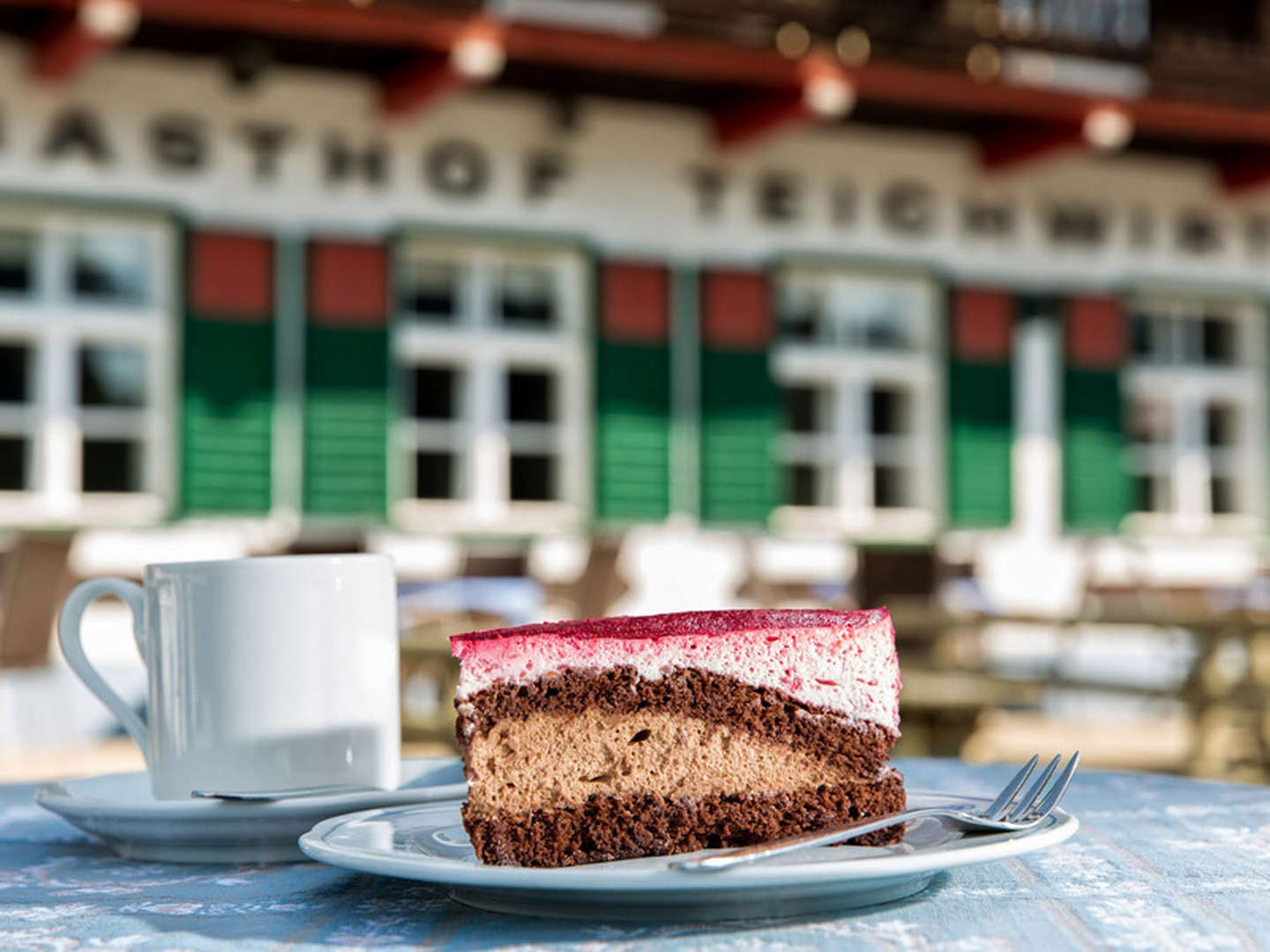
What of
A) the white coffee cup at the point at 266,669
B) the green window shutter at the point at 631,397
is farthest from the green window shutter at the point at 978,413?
the white coffee cup at the point at 266,669

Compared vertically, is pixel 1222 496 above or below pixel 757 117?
below

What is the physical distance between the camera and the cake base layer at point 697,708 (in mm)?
973

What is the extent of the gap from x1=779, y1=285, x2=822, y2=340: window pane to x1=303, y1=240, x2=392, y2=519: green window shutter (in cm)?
224

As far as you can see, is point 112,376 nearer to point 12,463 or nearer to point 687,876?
point 12,463

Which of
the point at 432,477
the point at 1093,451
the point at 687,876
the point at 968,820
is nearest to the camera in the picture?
the point at 687,876

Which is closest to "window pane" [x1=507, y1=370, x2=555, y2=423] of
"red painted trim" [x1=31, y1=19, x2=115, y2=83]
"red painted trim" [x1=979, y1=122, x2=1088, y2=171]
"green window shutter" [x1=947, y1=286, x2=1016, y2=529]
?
"green window shutter" [x1=947, y1=286, x2=1016, y2=529]

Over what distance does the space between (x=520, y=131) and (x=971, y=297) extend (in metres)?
2.66

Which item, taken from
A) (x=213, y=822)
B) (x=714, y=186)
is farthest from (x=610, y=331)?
(x=213, y=822)

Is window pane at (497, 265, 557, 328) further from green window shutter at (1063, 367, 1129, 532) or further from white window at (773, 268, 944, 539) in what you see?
green window shutter at (1063, 367, 1129, 532)

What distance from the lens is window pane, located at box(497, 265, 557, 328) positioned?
8.24 meters

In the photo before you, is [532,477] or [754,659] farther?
[532,477]

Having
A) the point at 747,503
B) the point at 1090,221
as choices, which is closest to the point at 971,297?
the point at 1090,221

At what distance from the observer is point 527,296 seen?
27.2 ft

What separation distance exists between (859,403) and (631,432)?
4.81 feet
